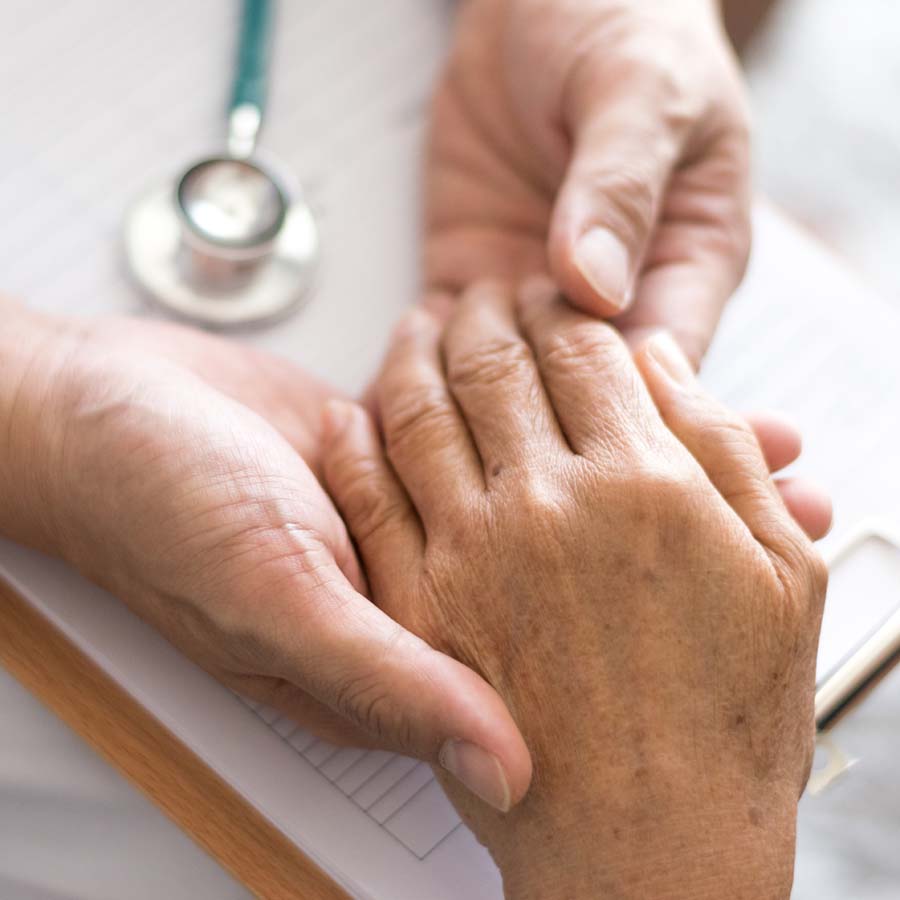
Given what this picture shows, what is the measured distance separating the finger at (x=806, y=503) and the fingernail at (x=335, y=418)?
0.36 meters

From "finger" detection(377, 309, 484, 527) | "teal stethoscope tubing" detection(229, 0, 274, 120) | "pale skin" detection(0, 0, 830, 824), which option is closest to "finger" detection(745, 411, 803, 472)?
"pale skin" detection(0, 0, 830, 824)

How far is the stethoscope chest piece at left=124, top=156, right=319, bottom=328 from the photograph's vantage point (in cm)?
92

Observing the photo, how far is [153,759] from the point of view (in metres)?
0.71

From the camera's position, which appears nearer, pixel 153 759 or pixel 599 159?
pixel 153 759

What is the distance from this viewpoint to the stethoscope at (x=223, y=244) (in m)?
0.92

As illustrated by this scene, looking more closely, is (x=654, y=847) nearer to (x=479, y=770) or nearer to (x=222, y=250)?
(x=479, y=770)

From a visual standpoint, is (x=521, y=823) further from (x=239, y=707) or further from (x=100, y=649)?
(x=100, y=649)

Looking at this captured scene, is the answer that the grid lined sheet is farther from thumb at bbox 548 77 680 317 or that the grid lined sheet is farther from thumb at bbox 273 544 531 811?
thumb at bbox 548 77 680 317

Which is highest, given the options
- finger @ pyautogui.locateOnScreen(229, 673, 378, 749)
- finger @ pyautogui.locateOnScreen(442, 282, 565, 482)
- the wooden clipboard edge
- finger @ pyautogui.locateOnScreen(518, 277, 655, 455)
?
finger @ pyautogui.locateOnScreen(518, 277, 655, 455)

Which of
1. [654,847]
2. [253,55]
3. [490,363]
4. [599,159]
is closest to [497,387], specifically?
[490,363]

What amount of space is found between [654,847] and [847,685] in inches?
10.7

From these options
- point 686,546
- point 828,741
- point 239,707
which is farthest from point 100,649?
point 828,741

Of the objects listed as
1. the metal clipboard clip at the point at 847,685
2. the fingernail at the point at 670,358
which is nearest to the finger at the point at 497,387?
the fingernail at the point at 670,358

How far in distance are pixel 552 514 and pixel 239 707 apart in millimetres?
271
